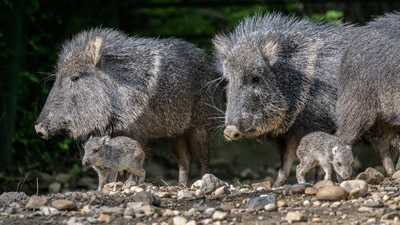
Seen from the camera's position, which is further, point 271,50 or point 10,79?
point 10,79

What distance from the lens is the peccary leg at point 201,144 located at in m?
7.84

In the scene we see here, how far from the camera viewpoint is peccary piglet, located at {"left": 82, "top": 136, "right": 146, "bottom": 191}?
21.9 feet

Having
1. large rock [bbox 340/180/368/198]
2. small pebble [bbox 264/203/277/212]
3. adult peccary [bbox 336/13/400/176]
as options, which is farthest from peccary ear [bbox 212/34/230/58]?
small pebble [bbox 264/203/277/212]

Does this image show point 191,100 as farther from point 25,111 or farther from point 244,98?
point 25,111

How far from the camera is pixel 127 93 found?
7.23m

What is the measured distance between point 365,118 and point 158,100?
201 centimetres

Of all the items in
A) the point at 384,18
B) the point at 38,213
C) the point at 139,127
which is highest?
the point at 384,18

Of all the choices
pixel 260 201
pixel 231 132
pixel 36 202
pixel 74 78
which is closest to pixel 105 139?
pixel 74 78

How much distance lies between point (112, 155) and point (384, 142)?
2.63 m

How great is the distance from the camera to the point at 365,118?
679cm

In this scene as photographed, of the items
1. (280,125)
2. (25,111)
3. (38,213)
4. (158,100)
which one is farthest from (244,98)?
(25,111)

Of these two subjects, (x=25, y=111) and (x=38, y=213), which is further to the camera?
(x=25, y=111)

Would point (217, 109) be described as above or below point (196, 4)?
below

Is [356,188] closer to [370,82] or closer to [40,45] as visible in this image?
[370,82]
